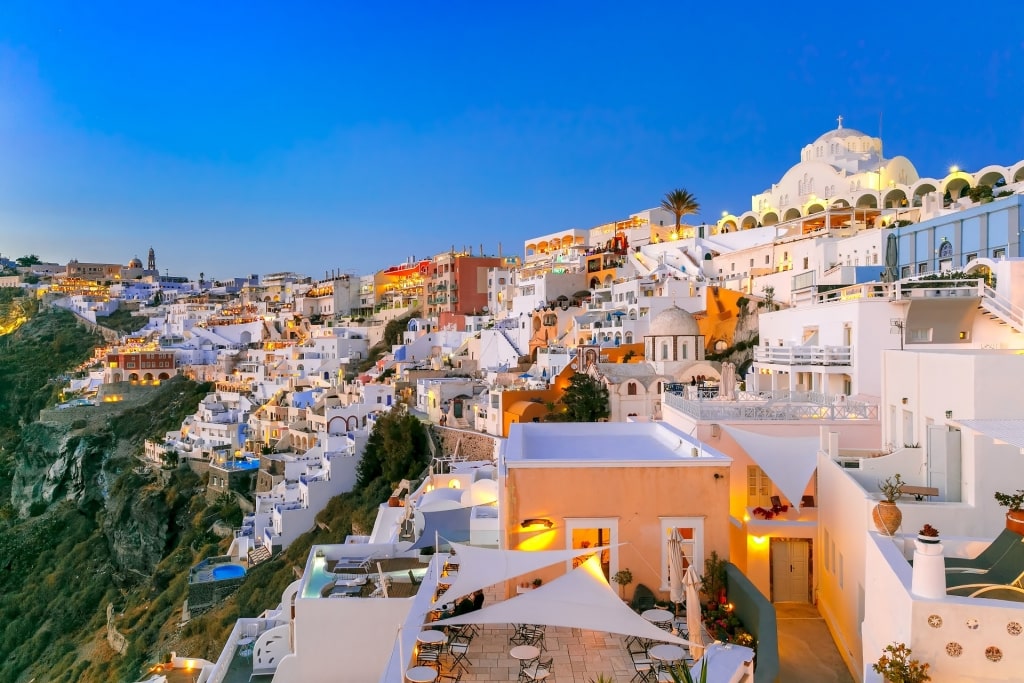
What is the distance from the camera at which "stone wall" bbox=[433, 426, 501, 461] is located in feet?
108

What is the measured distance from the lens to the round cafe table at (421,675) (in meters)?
7.41

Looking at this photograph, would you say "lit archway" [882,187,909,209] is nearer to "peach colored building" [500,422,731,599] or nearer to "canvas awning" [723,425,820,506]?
"canvas awning" [723,425,820,506]

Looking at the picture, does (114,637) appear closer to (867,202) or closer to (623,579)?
(623,579)

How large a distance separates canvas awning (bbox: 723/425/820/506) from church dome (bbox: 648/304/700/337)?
1926 cm

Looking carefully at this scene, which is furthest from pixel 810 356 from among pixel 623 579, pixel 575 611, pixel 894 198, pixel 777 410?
pixel 894 198

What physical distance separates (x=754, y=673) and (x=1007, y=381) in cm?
544

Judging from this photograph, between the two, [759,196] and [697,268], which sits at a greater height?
[759,196]

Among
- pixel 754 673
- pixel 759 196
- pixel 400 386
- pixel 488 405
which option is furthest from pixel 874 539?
pixel 759 196

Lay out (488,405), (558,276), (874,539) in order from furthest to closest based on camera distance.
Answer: (558,276)
(488,405)
(874,539)

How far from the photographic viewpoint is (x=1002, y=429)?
760 centimetres

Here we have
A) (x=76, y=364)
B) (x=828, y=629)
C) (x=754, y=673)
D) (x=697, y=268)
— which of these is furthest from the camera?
(x=76, y=364)

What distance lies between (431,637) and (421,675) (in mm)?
683

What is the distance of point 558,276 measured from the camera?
55.5m

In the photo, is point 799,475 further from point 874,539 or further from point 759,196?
point 759,196
